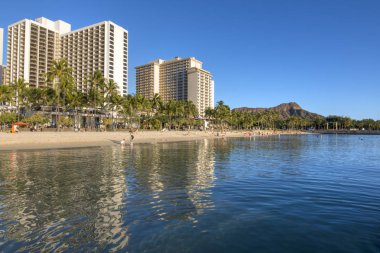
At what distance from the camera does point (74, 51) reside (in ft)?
589

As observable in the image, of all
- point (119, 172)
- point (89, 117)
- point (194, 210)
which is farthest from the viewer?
point (89, 117)

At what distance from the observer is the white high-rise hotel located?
548 feet

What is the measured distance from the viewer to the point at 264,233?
8.36 metres

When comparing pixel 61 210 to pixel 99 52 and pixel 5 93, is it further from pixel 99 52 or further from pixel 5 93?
pixel 99 52

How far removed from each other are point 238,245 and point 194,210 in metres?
3.37

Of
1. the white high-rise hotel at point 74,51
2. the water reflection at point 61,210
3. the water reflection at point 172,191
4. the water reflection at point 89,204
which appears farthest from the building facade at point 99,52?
the water reflection at point 61,210

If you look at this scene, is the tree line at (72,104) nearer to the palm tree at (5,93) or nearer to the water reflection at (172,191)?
the palm tree at (5,93)

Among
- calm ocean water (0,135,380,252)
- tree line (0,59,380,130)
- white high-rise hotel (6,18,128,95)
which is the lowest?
calm ocean water (0,135,380,252)

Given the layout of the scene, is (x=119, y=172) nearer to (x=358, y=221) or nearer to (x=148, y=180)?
(x=148, y=180)

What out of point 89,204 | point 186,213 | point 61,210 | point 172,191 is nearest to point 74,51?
point 172,191

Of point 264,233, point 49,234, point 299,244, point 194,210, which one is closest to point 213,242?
point 264,233

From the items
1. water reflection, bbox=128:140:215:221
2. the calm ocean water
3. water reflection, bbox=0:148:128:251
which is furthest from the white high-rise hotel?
the calm ocean water

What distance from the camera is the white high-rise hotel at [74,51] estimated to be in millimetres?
167000

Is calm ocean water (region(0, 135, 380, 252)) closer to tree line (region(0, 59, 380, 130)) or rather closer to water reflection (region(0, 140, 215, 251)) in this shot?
water reflection (region(0, 140, 215, 251))
